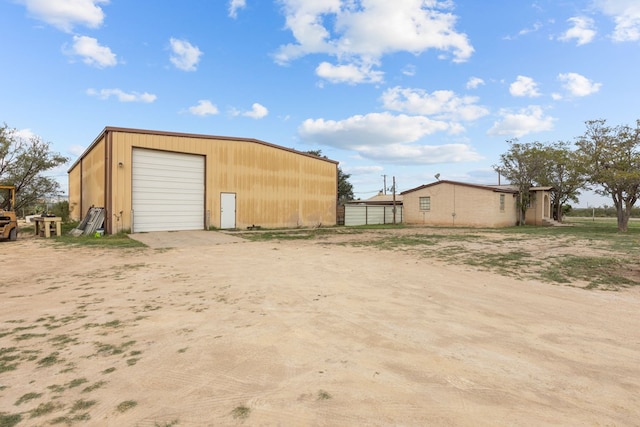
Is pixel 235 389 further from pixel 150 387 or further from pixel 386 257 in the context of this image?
pixel 386 257

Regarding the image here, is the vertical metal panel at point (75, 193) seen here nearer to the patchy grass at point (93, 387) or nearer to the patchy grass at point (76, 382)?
the patchy grass at point (76, 382)

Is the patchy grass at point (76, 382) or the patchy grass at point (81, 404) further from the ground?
the patchy grass at point (76, 382)

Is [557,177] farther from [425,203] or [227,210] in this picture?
[227,210]

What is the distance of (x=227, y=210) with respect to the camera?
66.8 feet

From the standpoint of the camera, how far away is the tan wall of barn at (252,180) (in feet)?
54.3

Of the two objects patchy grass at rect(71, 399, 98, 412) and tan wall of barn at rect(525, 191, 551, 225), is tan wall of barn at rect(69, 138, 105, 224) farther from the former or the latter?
tan wall of barn at rect(525, 191, 551, 225)

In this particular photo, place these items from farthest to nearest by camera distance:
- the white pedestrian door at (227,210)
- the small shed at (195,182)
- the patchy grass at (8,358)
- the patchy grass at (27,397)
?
the white pedestrian door at (227,210) < the small shed at (195,182) < the patchy grass at (8,358) < the patchy grass at (27,397)

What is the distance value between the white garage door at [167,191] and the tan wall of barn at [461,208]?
1924 centimetres

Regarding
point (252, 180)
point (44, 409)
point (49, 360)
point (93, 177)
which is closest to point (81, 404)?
point (44, 409)

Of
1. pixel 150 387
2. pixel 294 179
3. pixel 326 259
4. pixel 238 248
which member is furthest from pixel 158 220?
pixel 150 387

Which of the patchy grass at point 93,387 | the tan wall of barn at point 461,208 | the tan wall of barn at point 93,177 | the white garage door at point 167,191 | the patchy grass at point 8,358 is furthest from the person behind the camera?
the tan wall of barn at point 461,208

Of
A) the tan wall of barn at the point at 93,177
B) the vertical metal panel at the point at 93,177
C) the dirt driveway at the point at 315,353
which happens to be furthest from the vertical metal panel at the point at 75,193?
the dirt driveway at the point at 315,353

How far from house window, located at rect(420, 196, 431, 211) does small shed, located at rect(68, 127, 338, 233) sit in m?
9.93

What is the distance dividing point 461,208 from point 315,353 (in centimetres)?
2716
